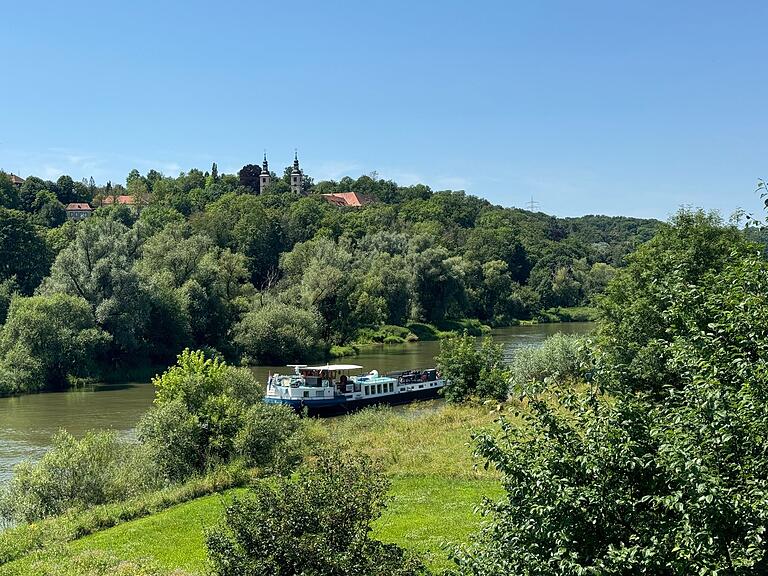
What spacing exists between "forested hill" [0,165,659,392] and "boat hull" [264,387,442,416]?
18796mm

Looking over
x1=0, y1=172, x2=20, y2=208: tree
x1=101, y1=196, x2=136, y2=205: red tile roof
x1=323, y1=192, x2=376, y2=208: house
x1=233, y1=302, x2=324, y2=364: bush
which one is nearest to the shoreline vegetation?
x1=233, y1=302, x2=324, y2=364: bush

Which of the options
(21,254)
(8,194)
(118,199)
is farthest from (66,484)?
(118,199)

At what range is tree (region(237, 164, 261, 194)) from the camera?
561ft

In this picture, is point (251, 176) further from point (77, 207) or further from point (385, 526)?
point (385, 526)

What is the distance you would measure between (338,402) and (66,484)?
889 inches

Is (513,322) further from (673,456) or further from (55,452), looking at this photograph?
(673,456)

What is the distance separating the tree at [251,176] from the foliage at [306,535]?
542 ft

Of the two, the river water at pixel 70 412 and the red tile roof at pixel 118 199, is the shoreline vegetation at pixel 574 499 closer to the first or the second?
the river water at pixel 70 412

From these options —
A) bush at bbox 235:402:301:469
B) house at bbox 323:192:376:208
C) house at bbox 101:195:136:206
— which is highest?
house at bbox 323:192:376:208

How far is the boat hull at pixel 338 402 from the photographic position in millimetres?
42438

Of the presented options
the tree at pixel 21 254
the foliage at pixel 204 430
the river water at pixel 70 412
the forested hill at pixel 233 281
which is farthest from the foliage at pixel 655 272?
the tree at pixel 21 254

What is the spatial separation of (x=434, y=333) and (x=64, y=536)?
7145cm

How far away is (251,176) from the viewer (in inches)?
6791

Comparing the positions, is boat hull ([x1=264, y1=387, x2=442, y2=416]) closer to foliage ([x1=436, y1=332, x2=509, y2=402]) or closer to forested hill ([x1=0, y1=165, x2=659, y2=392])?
foliage ([x1=436, y1=332, x2=509, y2=402])
